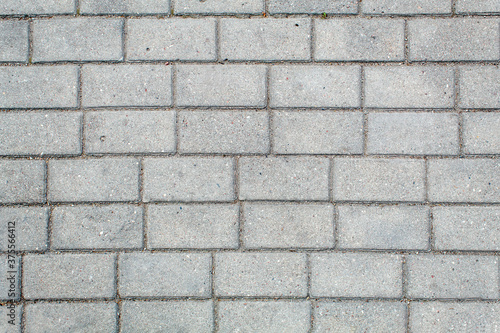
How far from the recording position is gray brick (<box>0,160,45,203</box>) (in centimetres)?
217

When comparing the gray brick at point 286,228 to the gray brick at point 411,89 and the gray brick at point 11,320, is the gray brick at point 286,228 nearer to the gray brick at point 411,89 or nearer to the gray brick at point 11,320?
the gray brick at point 411,89

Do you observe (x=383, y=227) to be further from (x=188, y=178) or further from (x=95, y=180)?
(x=95, y=180)

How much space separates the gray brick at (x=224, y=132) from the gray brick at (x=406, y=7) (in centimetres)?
90

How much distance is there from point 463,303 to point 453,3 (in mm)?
1760

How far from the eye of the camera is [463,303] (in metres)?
2.13

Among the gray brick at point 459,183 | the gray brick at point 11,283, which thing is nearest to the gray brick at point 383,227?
the gray brick at point 459,183

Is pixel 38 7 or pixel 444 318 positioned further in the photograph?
pixel 38 7

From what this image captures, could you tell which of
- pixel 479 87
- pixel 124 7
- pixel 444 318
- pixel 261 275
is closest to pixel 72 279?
pixel 261 275

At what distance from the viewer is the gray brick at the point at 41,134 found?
7.15ft

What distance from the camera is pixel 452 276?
213 centimetres

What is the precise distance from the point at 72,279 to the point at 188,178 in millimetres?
891

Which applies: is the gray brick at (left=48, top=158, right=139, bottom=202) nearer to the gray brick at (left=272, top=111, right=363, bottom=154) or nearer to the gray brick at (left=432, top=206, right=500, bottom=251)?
the gray brick at (left=272, top=111, right=363, bottom=154)

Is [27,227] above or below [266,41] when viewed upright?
below

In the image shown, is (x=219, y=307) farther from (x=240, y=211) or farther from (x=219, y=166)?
(x=219, y=166)
